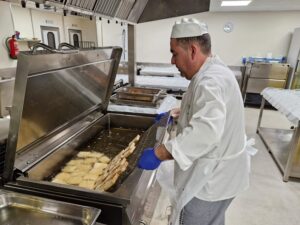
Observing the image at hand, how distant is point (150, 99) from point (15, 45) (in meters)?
2.62

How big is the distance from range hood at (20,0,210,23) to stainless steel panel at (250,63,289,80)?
3757mm

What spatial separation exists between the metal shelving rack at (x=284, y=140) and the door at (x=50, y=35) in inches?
193

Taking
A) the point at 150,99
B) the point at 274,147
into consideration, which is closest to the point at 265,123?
the point at 274,147

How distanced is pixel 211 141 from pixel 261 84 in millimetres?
5230

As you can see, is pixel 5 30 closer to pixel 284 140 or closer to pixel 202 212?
pixel 202 212

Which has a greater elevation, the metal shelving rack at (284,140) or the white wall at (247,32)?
the white wall at (247,32)

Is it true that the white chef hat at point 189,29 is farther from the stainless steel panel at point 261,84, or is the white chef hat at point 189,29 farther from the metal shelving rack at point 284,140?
the stainless steel panel at point 261,84

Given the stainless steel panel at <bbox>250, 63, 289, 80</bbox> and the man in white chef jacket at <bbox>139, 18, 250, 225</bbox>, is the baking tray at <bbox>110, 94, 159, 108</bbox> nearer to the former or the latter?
the man in white chef jacket at <bbox>139, 18, 250, 225</bbox>

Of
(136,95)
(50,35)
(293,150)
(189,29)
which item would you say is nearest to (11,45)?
(50,35)

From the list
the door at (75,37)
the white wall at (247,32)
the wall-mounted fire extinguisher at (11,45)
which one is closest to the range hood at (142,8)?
the wall-mounted fire extinguisher at (11,45)

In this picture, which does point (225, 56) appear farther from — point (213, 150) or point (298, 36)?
point (213, 150)

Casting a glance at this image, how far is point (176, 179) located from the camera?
134 centimetres

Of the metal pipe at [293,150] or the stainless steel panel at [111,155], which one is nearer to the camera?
the stainless steel panel at [111,155]

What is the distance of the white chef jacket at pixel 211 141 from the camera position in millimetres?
985
